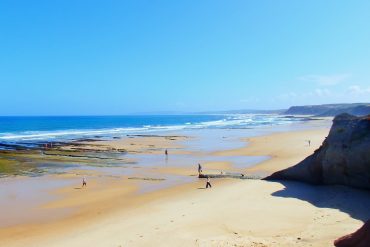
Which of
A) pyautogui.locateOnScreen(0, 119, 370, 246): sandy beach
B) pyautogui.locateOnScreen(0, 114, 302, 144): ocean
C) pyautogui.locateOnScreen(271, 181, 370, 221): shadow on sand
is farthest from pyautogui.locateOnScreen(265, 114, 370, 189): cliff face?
pyautogui.locateOnScreen(0, 114, 302, 144): ocean

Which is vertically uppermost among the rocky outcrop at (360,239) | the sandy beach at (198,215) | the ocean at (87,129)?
the rocky outcrop at (360,239)

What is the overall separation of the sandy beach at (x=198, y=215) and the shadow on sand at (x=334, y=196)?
0.10 feet

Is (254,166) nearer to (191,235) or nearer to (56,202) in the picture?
(56,202)

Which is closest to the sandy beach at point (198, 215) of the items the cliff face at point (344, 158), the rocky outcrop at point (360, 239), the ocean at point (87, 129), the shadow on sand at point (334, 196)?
the shadow on sand at point (334, 196)

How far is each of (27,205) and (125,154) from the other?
63.5 feet

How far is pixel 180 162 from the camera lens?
101 ft

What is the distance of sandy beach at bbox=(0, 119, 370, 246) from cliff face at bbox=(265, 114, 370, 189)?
58 centimetres

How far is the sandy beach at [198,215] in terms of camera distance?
10.8 meters

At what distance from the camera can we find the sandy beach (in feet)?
35.4

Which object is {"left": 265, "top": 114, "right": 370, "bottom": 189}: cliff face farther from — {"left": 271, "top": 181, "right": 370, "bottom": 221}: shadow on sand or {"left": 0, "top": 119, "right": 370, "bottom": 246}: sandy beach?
{"left": 0, "top": 119, "right": 370, "bottom": 246}: sandy beach

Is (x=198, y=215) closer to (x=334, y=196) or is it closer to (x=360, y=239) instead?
(x=334, y=196)

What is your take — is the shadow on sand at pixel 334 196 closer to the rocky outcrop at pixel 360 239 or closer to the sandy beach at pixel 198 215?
the sandy beach at pixel 198 215

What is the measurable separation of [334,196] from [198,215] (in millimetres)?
5299

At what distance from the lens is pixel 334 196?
581 inches
